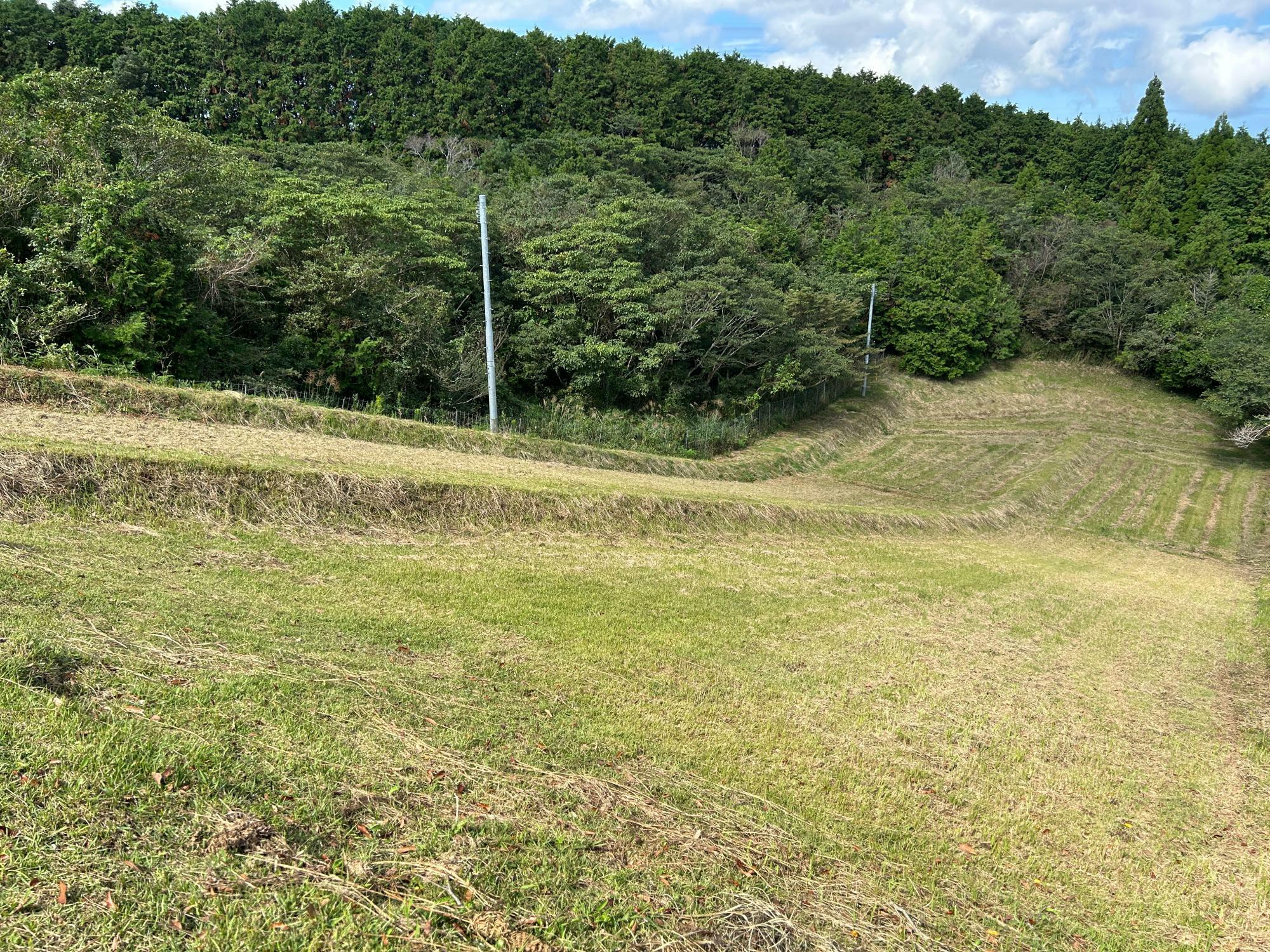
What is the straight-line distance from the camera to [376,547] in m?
10.7

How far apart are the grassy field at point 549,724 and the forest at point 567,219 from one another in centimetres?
824

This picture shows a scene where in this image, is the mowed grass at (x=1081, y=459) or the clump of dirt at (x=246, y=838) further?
the mowed grass at (x=1081, y=459)

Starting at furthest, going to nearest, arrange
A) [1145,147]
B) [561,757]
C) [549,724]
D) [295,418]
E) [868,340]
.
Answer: [1145,147], [868,340], [295,418], [549,724], [561,757]

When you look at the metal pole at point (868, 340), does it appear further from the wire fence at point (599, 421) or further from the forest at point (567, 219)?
the wire fence at point (599, 421)

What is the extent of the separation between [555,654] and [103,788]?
4.64 m

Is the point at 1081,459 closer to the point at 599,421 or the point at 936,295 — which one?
the point at 936,295

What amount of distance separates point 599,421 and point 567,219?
9.90m

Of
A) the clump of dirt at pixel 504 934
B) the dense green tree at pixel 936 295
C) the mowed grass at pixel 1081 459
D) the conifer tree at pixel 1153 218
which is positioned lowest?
the mowed grass at pixel 1081 459

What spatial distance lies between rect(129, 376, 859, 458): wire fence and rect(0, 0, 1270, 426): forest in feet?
2.43

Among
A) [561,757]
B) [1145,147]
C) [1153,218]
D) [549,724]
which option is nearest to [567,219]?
[549,724]

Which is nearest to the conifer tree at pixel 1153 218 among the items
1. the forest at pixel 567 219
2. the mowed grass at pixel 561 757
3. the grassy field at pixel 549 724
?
the forest at pixel 567 219

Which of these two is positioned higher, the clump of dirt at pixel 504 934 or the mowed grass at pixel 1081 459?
the clump of dirt at pixel 504 934

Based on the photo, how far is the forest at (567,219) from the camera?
64.7 feet

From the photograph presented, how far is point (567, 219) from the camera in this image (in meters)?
32.8
